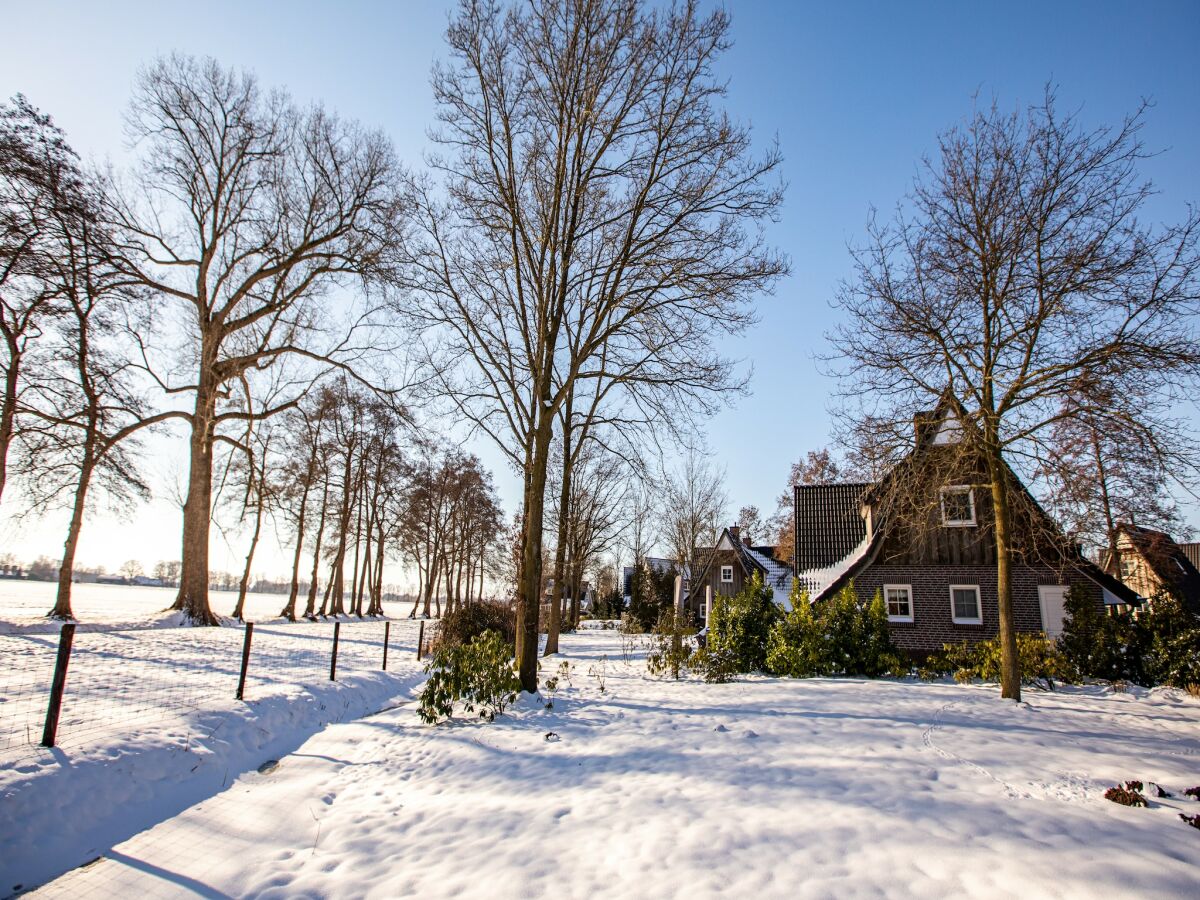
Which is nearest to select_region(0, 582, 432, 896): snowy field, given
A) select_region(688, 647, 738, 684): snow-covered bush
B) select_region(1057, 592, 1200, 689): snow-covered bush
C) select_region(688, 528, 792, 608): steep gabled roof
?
select_region(688, 647, 738, 684): snow-covered bush

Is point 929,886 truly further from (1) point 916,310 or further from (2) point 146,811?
(1) point 916,310

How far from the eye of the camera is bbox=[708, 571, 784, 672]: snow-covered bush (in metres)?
13.7

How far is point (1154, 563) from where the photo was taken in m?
24.1

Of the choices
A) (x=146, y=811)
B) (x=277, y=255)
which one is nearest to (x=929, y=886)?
(x=146, y=811)

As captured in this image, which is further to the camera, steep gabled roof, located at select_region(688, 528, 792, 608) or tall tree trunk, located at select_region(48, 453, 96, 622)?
steep gabled roof, located at select_region(688, 528, 792, 608)

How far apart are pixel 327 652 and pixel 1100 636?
700 inches

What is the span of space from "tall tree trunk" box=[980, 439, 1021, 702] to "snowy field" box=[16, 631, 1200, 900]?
1.99 meters

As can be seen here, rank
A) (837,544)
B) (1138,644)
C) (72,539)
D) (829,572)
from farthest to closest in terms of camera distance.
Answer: (837,544), (829,572), (72,539), (1138,644)

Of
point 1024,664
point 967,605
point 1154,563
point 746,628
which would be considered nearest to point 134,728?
point 746,628

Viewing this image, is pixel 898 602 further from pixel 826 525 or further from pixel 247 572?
pixel 247 572

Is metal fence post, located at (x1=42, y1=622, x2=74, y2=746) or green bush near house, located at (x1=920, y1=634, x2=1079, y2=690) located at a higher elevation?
metal fence post, located at (x1=42, y1=622, x2=74, y2=746)

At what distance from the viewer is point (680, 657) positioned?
13.2 metres

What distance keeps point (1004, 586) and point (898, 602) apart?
8.50 meters

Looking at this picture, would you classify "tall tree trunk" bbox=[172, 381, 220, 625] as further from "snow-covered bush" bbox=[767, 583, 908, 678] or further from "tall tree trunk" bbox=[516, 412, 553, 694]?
"snow-covered bush" bbox=[767, 583, 908, 678]
